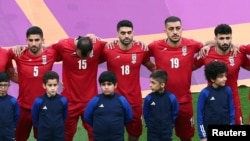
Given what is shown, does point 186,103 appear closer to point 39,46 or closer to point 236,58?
point 236,58

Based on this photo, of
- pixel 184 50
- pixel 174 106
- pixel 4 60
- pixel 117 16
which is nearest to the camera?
pixel 174 106

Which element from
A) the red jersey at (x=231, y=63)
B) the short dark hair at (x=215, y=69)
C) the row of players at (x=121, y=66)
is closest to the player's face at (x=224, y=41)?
the row of players at (x=121, y=66)

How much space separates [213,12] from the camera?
13.8 metres

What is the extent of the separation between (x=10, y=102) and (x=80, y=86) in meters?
1.07

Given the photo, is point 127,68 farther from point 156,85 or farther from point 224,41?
point 224,41

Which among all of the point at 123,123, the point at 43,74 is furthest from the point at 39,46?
the point at 123,123

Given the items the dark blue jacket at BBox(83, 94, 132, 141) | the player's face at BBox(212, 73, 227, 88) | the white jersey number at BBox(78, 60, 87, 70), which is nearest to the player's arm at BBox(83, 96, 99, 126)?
the dark blue jacket at BBox(83, 94, 132, 141)

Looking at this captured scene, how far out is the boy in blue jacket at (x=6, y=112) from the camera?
27.4ft

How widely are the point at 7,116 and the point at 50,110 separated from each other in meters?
0.56

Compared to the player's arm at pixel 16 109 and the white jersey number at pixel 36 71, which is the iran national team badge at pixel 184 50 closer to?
the white jersey number at pixel 36 71

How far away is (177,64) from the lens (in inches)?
352

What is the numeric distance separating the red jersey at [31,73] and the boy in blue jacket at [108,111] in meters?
0.88

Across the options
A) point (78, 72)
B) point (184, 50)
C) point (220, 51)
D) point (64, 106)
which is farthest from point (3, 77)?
point (220, 51)

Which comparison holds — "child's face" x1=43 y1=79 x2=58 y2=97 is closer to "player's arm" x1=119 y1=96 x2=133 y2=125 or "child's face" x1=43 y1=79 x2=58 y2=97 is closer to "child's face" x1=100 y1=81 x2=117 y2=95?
"child's face" x1=100 y1=81 x2=117 y2=95
